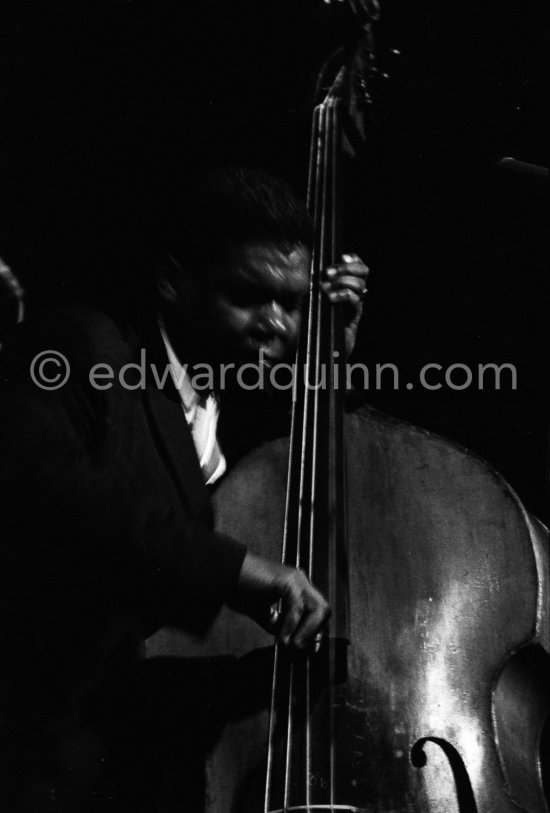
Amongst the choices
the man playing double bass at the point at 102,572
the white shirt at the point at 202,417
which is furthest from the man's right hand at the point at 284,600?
the white shirt at the point at 202,417

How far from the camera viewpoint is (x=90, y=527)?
837 millimetres

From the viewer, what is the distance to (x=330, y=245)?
113cm

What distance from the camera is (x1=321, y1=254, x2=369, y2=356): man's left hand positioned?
43.2 inches

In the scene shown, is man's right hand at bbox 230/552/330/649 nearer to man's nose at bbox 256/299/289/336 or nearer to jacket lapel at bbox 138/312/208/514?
jacket lapel at bbox 138/312/208/514

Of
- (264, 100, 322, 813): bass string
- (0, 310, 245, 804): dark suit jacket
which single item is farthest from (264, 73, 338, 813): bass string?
(0, 310, 245, 804): dark suit jacket

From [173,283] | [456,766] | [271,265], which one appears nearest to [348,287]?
[271,265]

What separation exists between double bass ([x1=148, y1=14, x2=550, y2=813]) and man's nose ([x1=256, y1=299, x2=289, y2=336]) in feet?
0.12

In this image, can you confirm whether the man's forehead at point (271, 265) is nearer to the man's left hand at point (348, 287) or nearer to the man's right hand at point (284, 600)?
the man's left hand at point (348, 287)

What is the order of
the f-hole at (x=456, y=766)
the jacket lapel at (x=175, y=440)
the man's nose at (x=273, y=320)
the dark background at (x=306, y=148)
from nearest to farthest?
1. the f-hole at (x=456, y=766)
2. the jacket lapel at (x=175, y=440)
3. the man's nose at (x=273, y=320)
4. the dark background at (x=306, y=148)

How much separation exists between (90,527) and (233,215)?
50 centimetres

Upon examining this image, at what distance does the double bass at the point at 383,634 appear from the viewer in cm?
79

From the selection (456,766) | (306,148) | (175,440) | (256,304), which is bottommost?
(456,766)

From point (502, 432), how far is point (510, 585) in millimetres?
331

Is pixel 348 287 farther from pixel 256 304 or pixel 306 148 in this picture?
pixel 306 148
